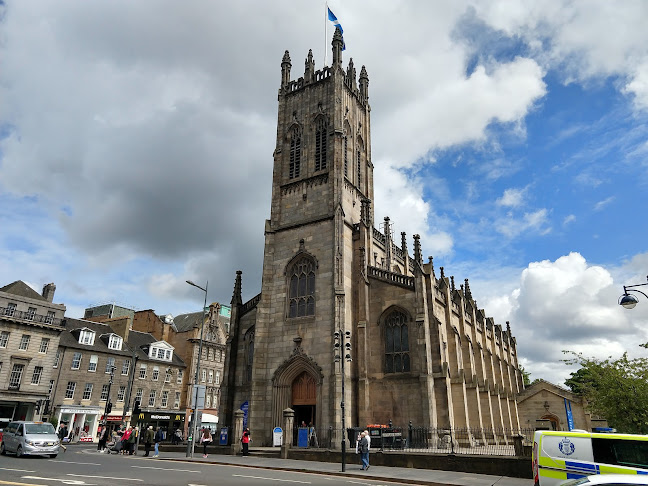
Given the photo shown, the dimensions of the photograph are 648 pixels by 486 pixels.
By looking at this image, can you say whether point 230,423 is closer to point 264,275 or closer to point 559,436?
point 264,275

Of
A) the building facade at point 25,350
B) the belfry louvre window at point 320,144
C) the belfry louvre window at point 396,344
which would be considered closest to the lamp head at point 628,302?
the belfry louvre window at point 396,344

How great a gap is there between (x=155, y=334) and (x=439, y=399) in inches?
1738

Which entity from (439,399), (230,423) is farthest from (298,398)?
(439,399)

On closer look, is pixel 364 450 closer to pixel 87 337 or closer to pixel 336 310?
pixel 336 310

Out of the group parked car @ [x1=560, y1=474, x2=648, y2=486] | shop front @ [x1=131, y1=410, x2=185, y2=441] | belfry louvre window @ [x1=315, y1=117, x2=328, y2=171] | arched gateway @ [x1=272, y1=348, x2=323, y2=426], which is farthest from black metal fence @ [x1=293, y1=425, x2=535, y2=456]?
shop front @ [x1=131, y1=410, x2=185, y2=441]

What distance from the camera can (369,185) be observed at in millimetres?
38125

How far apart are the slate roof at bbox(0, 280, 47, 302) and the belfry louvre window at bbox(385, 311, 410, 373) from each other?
35.5 metres

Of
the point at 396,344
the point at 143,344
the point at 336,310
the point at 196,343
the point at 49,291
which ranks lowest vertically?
the point at 396,344

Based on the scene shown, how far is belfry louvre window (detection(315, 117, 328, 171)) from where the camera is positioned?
35.1 metres

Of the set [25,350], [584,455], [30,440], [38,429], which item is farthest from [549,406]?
[25,350]

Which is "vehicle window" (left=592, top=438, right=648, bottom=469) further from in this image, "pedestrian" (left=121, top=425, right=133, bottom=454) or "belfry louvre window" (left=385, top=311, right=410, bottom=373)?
"pedestrian" (left=121, top=425, right=133, bottom=454)

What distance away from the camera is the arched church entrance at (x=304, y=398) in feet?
96.1

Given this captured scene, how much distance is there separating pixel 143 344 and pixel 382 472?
4490 centimetres

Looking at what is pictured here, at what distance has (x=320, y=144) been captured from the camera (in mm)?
35594
